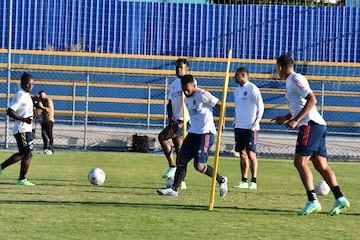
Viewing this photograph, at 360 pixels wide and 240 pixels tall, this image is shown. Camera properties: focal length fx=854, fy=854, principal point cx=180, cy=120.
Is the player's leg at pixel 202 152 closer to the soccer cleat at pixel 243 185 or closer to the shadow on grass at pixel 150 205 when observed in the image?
the shadow on grass at pixel 150 205

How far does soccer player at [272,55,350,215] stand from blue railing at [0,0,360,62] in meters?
25.7

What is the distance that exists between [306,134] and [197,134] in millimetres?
2036

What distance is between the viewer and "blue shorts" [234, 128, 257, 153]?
15.6 metres

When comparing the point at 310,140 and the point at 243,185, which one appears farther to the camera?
the point at 243,185

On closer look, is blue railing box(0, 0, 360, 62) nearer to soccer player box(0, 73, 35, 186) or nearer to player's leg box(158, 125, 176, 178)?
player's leg box(158, 125, 176, 178)

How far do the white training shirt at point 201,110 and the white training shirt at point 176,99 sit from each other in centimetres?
211

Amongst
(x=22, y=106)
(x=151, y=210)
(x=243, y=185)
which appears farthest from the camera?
(x=243, y=185)

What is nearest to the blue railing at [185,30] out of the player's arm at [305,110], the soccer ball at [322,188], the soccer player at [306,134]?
the soccer ball at [322,188]

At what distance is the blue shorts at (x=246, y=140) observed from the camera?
1560 cm

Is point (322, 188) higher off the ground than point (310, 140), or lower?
lower

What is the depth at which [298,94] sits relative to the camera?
11266 millimetres

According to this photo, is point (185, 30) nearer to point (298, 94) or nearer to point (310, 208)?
point (298, 94)

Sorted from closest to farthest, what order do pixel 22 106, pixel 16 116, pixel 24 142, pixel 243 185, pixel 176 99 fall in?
pixel 16 116 → pixel 22 106 → pixel 24 142 → pixel 176 99 → pixel 243 185

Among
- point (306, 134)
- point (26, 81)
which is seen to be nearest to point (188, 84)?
point (306, 134)
